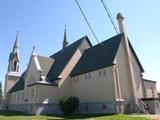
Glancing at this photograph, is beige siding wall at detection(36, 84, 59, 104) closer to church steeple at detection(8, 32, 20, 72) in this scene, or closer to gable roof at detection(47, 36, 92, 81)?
gable roof at detection(47, 36, 92, 81)

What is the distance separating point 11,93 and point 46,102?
20621 millimetres

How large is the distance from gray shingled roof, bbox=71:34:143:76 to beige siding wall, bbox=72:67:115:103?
866 mm

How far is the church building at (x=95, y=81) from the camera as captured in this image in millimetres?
26812

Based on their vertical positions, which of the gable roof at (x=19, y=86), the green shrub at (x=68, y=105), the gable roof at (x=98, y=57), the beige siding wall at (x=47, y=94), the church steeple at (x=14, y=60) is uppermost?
the church steeple at (x=14, y=60)

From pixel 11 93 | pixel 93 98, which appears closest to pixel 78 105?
pixel 93 98

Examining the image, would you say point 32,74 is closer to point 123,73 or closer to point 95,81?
point 95,81

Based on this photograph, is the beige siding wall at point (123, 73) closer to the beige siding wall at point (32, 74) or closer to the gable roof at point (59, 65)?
the gable roof at point (59, 65)

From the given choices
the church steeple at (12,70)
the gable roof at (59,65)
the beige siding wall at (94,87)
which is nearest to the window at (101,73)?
the beige siding wall at (94,87)

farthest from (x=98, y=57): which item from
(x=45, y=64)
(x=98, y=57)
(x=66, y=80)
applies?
(x=45, y=64)

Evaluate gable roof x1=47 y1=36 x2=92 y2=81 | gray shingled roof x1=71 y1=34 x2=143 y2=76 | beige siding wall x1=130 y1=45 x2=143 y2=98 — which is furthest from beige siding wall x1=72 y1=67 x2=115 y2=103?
beige siding wall x1=130 y1=45 x2=143 y2=98

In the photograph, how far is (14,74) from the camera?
5125 cm

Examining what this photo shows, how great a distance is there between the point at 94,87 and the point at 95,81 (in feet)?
3.21

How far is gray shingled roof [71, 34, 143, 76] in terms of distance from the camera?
92.8 ft

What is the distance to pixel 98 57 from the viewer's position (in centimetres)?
3117
